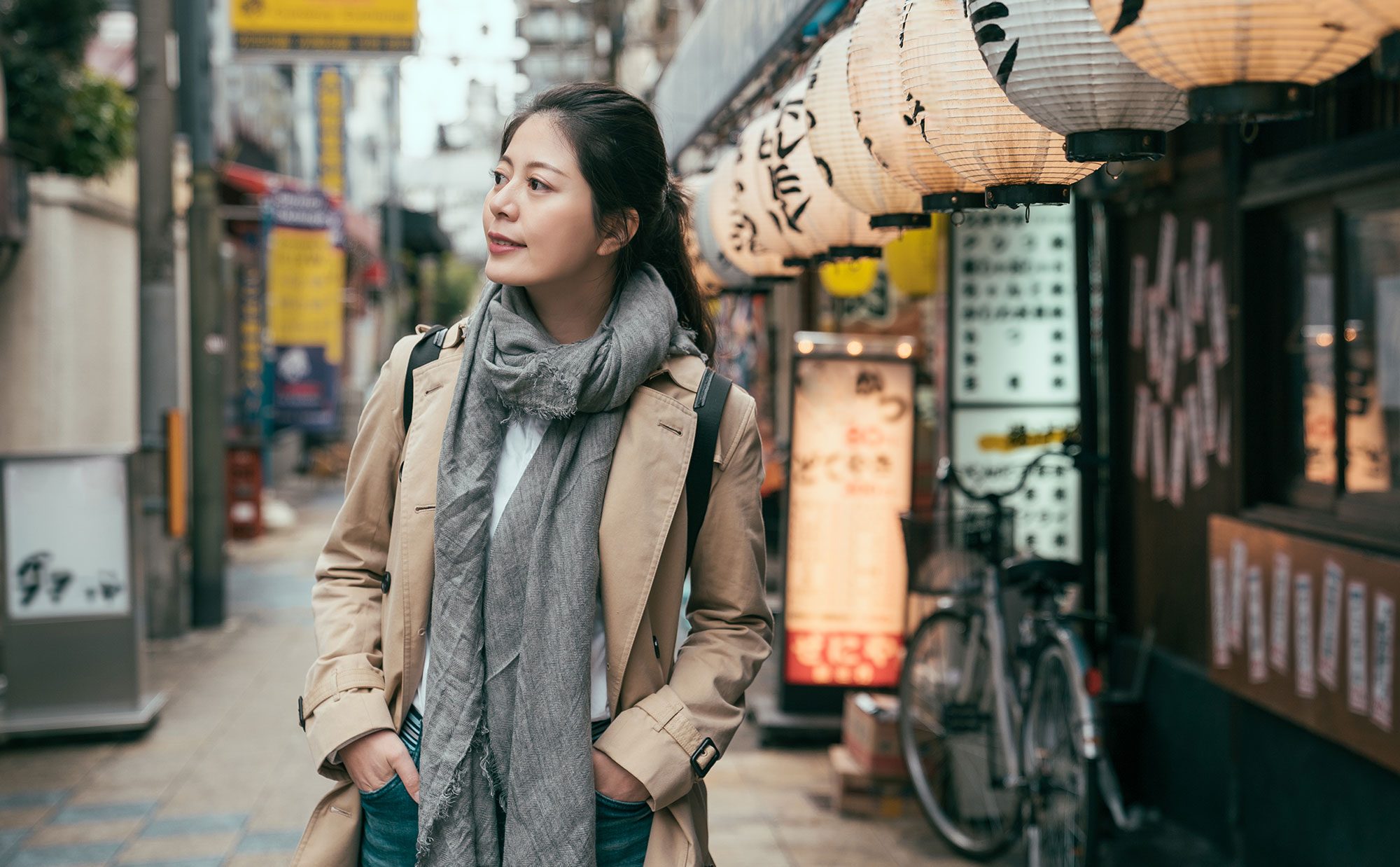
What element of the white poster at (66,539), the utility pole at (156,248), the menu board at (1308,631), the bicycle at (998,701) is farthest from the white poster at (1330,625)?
the utility pole at (156,248)

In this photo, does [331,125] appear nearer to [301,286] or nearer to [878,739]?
[301,286]

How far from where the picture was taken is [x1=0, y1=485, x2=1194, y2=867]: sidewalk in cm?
525

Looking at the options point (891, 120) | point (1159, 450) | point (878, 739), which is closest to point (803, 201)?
point (891, 120)

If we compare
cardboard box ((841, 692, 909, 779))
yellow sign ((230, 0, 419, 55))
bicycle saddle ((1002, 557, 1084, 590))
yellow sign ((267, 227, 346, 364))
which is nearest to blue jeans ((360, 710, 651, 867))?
bicycle saddle ((1002, 557, 1084, 590))

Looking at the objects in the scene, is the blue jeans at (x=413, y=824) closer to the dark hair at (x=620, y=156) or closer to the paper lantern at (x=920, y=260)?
the dark hair at (x=620, y=156)

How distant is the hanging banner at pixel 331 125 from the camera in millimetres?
22578

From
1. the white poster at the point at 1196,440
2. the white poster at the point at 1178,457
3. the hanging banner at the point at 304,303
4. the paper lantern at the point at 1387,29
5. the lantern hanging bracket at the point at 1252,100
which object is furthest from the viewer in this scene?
the hanging banner at the point at 304,303

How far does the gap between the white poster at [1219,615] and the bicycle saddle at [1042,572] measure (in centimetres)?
69

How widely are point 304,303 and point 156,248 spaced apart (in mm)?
4434

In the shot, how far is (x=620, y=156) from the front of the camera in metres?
2.23

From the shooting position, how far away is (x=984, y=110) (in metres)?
2.38

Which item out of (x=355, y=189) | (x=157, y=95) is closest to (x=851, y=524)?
(x=157, y=95)

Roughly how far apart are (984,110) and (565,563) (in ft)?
3.66

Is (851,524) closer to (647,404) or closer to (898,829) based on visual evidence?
(898,829)
